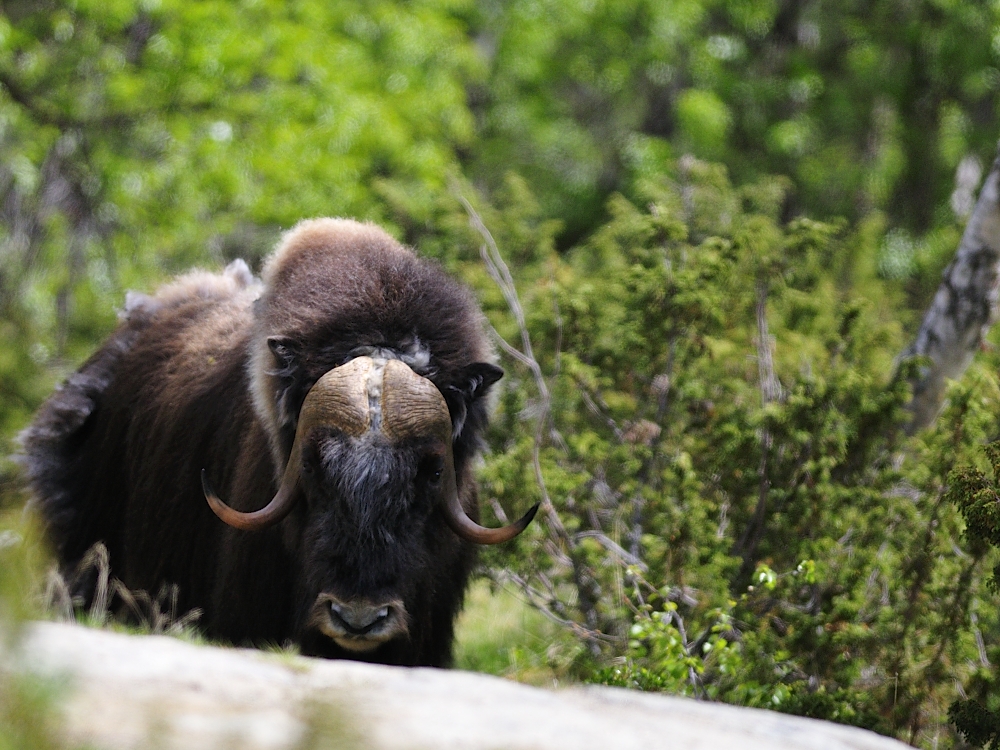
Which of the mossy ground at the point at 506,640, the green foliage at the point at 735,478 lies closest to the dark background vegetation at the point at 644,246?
the green foliage at the point at 735,478

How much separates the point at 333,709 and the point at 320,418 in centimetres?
165

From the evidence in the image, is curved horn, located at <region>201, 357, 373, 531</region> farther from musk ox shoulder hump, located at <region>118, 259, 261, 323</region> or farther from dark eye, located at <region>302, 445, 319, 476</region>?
musk ox shoulder hump, located at <region>118, 259, 261, 323</region>

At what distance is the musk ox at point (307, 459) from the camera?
146 inches

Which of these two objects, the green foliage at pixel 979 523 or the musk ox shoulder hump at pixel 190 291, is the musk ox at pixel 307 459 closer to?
the musk ox shoulder hump at pixel 190 291

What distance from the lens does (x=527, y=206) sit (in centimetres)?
658

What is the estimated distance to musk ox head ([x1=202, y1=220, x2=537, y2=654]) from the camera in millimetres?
3662

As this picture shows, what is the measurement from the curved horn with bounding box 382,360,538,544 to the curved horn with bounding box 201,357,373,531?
0.08m

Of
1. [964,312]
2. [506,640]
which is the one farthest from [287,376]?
[964,312]

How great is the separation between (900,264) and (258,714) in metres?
11.6

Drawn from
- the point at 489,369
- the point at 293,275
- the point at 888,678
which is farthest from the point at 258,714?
the point at 888,678

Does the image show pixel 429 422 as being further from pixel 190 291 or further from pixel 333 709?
pixel 190 291

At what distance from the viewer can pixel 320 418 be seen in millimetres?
3715

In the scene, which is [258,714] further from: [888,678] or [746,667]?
[888,678]

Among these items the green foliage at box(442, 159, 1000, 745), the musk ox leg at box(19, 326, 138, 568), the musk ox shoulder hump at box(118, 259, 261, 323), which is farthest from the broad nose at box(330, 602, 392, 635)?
the musk ox shoulder hump at box(118, 259, 261, 323)
